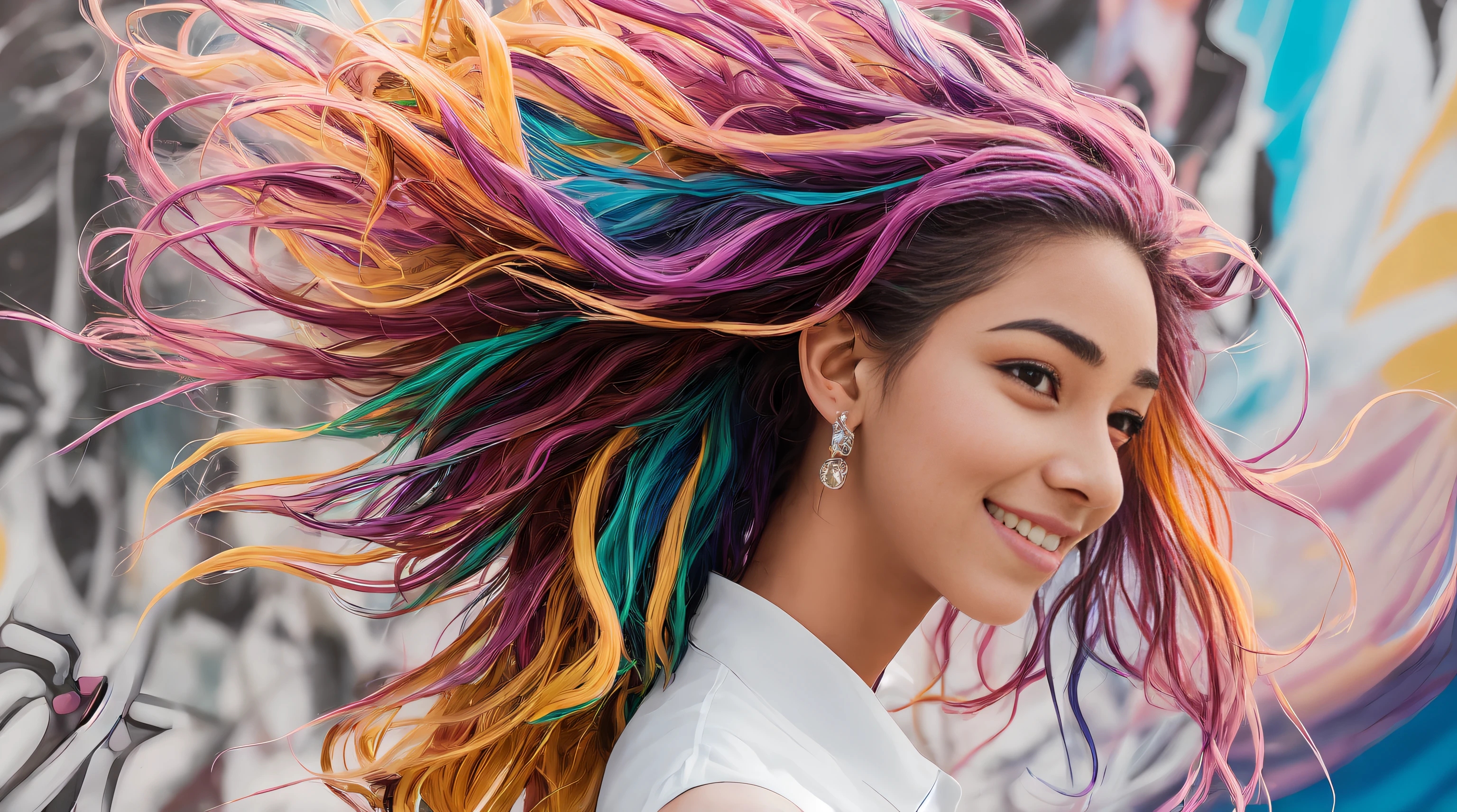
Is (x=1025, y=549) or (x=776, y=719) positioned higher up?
(x=1025, y=549)

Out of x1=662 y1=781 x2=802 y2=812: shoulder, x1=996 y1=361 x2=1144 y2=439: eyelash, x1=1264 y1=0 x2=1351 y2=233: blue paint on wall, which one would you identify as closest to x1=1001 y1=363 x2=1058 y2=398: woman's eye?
x1=996 y1=361 x2=1144 y2=439: eyelash

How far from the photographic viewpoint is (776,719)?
45.1 inches

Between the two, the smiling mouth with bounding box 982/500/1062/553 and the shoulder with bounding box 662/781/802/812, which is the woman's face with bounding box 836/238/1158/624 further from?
the shoulder with bounding box 662/781/802/812

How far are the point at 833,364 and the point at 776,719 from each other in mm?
432

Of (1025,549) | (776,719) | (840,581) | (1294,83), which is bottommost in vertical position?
(776,719)

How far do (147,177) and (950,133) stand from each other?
3.37 feet

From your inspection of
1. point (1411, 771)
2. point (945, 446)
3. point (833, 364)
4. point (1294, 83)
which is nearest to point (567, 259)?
point (833, 364)

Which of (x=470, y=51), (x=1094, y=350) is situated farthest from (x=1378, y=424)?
(x=470, y=51)

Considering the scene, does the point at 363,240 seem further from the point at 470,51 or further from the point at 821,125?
the point at 821,125

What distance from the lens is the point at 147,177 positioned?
1.25m

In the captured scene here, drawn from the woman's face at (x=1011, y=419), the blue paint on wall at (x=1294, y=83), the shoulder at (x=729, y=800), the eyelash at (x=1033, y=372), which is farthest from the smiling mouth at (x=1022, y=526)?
the blue paint on wall at (x=1294, y=83)

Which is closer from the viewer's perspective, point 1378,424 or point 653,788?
point 653,788

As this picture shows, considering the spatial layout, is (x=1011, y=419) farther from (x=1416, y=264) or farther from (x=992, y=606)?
(x=1416, y=264)

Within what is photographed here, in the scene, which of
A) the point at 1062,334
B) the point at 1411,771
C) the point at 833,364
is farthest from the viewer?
the point at 1411,771
